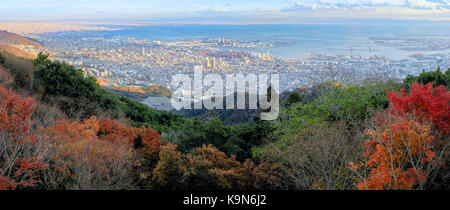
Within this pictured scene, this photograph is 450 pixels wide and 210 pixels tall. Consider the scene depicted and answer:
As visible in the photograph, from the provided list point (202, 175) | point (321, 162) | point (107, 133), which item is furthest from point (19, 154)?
point (321, 162)

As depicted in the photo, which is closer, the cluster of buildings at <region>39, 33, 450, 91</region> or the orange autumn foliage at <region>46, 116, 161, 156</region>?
the orange autumn foliage at <region>46, 116, 161, 156</region>

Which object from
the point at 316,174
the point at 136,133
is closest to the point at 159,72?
the point at 136,133

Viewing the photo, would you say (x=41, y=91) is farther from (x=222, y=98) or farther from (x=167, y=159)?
(x=222, y=98)

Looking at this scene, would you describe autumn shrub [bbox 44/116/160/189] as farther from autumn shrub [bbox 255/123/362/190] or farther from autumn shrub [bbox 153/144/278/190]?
autumn shrub [bbox 255/123/362/190]

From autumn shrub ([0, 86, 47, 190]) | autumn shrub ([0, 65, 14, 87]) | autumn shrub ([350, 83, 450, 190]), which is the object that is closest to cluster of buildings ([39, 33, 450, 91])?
autumn shrub ([350, 83, 450, 190])
